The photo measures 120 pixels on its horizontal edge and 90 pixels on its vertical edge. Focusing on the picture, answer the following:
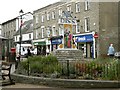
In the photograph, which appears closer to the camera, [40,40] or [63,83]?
[63,83]

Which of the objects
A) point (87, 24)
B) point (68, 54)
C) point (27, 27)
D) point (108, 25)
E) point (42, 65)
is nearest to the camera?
point (42, 65)

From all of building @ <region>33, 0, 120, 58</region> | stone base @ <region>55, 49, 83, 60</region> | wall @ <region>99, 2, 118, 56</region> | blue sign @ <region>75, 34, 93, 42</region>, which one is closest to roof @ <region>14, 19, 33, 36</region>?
building @ <region>33, 0, 120, 58</region>

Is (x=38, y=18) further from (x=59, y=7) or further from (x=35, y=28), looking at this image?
(x=59, y=7)

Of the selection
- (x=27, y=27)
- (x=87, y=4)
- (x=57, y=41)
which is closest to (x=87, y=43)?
(x=87, y=4)

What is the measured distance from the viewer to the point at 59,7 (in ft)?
171

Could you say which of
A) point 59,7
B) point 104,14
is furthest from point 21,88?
point 59,7

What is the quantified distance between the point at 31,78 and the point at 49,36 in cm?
4251

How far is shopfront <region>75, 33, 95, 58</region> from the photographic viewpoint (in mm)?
42250

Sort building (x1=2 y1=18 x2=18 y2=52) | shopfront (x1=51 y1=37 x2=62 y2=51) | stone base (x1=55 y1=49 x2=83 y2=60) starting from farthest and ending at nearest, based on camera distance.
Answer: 1. building (x1=2 y1=18 x2=18 y2=52)
2. shopfront (x1=51 y1=37 x2=62 y2=51)
3. stone base (x1=55 y1=49 x2=83 y2=60)

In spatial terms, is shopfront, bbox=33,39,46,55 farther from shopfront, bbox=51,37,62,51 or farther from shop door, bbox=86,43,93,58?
shop door, bbox=86,43,93,58

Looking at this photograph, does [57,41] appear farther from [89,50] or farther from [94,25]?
[94,25]

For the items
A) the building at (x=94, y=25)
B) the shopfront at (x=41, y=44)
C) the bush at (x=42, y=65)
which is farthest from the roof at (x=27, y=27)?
the bush at (x=42, y=65)

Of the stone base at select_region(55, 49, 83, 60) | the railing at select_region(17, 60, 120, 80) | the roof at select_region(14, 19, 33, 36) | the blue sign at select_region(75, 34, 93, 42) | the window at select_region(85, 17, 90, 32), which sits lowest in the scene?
the railing at select_region(17, 60, 120, 80)

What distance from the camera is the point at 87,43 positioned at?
146 ft
